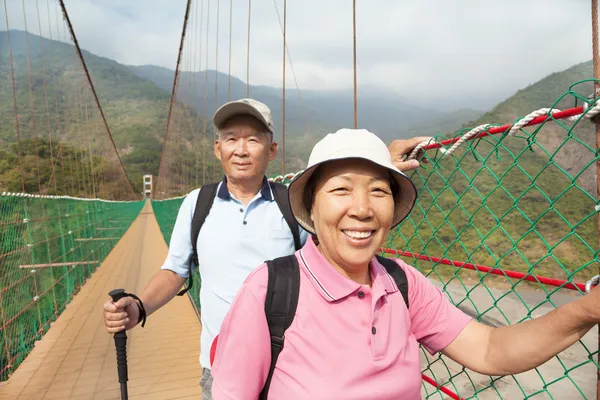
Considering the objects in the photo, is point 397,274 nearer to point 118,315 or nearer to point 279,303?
point 279,303

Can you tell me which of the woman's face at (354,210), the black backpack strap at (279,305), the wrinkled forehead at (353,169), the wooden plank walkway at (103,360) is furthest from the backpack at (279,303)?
the wooden plank walkway at (103,360)

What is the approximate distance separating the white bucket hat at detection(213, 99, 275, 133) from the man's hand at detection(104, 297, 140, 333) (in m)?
0.64

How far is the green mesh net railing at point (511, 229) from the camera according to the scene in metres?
1.00

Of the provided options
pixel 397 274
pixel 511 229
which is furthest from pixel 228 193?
pixel 511 229

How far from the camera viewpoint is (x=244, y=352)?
2.59ft

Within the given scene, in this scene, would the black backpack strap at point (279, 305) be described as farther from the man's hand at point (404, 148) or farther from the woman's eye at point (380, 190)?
the man's hand at point (404, 148)

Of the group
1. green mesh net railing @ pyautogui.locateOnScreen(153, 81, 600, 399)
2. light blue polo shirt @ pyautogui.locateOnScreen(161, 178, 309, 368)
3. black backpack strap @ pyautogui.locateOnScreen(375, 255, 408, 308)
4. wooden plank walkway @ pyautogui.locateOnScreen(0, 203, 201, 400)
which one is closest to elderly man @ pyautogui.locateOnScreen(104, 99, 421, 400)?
light blue polo shirt @ pyautogui.locateOnScreen(161, 178, 309, 368)

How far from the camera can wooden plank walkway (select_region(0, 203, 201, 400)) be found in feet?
9.50

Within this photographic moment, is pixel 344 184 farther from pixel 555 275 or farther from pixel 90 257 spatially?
pixel 555 275

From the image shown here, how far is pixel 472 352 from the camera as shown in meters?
0.97

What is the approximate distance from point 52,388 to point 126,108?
106 metres

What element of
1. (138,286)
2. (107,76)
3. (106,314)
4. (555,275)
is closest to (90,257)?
(138,286)

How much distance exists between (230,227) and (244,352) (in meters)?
0.66

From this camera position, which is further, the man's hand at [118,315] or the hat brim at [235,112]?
the hat brim at [235,112]
